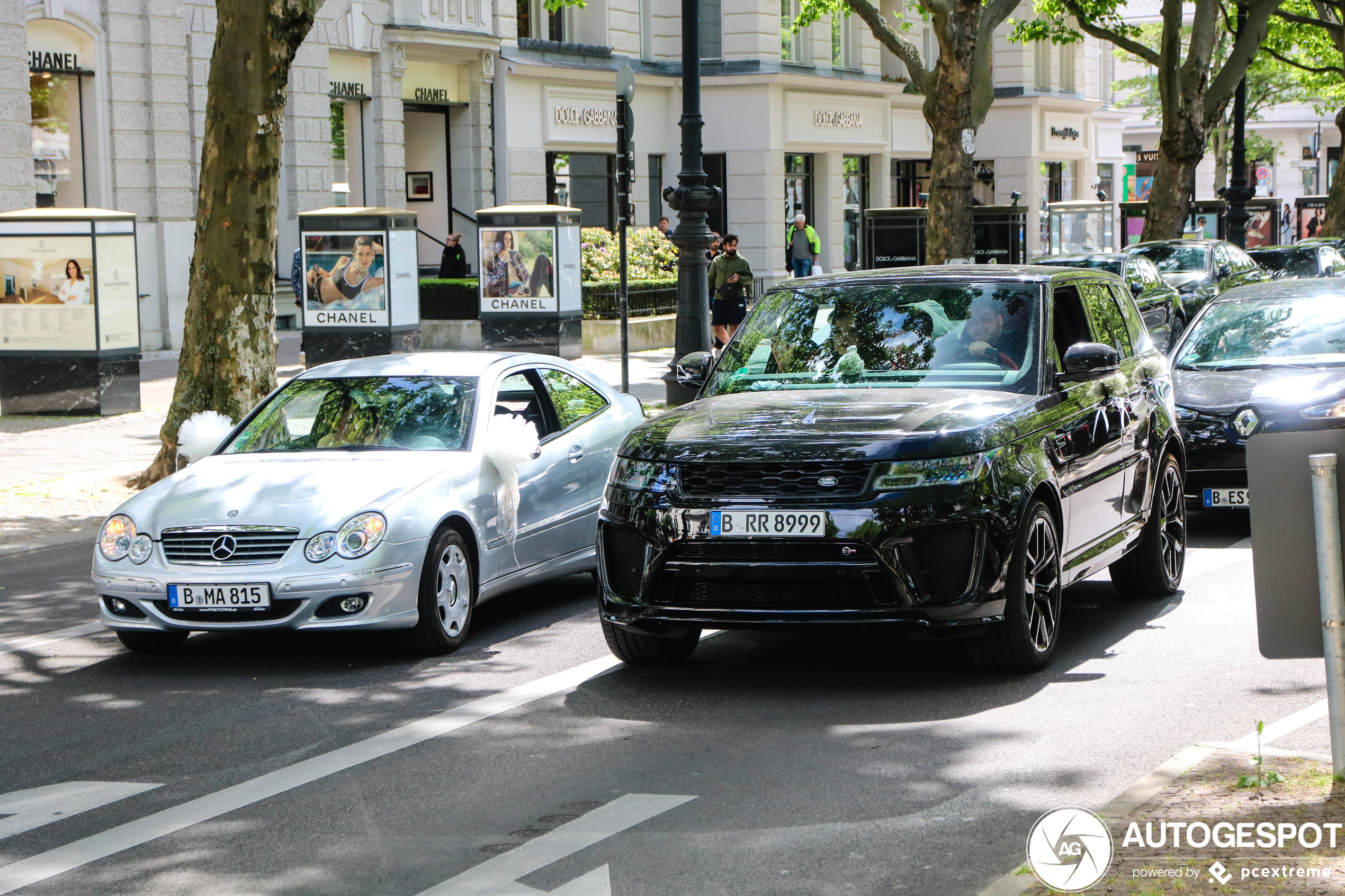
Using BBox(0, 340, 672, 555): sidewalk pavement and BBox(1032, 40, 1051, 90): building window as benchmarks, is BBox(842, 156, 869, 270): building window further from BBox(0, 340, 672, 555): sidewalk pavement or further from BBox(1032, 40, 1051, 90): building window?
BBox(0, 340, 672, 555): sidewalk pavement

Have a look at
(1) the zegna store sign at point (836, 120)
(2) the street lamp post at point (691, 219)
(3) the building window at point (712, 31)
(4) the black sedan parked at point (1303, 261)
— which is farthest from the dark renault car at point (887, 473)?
(1) the zegna store sign at point (836, 120)

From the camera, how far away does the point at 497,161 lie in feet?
112

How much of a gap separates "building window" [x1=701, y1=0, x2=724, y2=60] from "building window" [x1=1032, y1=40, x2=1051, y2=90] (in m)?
16.9

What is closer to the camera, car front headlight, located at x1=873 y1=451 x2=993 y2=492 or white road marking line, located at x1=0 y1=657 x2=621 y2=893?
white road marking line, located at x1=0 y1=657 x2=621 y2=893

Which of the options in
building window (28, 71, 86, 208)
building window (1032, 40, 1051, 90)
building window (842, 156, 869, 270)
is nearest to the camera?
building window (28, 71, 86, 208)

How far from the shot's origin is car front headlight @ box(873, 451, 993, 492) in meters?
6.76

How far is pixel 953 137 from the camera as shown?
2230 cm

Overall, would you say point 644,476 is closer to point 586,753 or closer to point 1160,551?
point 586,753

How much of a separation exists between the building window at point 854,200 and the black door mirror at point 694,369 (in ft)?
112

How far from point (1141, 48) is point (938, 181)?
447 inches

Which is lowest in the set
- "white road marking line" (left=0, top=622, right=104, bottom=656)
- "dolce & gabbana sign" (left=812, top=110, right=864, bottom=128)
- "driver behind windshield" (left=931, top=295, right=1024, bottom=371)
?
"white road marking line" (left=0, top=622, right=104, bottom=656)

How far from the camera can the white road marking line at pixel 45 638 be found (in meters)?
8.62

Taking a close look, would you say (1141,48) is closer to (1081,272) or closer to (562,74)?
(562,74)

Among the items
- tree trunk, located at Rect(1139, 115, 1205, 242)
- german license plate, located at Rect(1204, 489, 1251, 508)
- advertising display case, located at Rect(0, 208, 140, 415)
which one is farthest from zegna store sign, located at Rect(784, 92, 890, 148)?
german license plate, located at Rect(1204, 489, 1251, 508)
